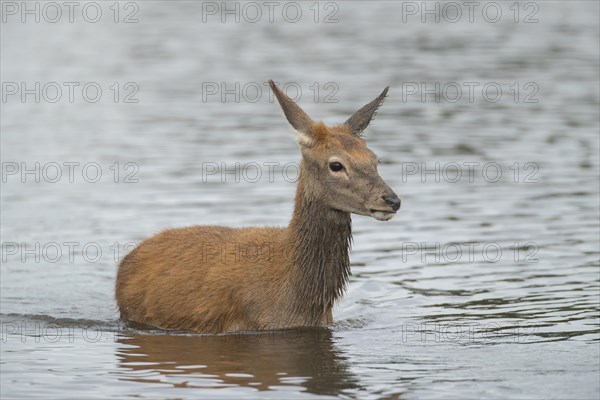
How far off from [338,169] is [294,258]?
1.04 m

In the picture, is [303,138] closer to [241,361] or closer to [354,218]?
[241,361]

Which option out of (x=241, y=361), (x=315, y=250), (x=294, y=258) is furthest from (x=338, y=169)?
(x=241, y=361)

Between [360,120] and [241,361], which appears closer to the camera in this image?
[241,361]

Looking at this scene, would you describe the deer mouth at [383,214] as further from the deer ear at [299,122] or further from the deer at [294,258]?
the deer ear at [299,122]

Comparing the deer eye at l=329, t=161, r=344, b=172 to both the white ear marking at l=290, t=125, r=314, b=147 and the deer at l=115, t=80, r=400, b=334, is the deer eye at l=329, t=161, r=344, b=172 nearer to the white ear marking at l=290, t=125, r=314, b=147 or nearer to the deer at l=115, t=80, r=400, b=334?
the deer at l=115, t=80, r=400, b=334

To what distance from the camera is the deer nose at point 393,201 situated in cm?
1136

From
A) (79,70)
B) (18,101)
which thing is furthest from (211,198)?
(79,70)

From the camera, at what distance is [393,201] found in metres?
11.4

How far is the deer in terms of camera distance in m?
11.9

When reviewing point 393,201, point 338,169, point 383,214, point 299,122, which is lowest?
point 383,214

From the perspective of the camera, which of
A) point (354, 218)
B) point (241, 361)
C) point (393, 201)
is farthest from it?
point (354, 218)

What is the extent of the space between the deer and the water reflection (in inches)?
8.1

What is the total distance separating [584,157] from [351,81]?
9.90 metres

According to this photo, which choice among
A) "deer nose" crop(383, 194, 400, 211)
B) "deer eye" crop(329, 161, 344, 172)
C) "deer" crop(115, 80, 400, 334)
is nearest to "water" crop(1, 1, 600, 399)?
"deer" crop(115, 80, 400, 334)
